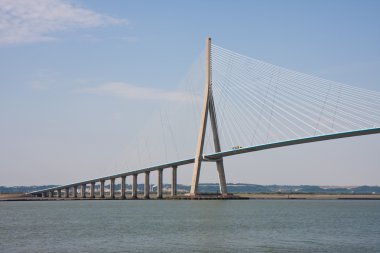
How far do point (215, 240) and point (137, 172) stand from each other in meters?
47.4

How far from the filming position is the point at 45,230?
28000 mm

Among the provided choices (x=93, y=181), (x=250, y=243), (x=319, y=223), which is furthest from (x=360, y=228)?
(x=93, y=181)

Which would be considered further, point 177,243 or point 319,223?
point 319,223

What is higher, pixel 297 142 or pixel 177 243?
pixel 297 142

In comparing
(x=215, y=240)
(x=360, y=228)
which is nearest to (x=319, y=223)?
(x=360, y=228)

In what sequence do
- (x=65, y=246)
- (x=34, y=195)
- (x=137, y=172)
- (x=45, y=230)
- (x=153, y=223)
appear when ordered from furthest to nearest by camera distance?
1. (x=34, y=195)
2. (x=137, y=172)
3. (x=153, y=223)
4. (x=45, y=230)
5. (x=65, y=246)

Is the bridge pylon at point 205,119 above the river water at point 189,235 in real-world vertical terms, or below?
above

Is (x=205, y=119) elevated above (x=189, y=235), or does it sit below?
above

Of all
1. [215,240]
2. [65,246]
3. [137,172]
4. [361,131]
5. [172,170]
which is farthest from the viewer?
[137,172]

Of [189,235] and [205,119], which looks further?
[205,119]

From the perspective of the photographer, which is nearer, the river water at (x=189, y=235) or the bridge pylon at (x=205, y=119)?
the river water at (x=189, y=235)

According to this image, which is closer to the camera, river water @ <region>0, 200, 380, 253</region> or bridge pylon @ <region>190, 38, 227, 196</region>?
river water @ <region>0, 200, 380, 253</region>

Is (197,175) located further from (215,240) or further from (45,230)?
(215,240)

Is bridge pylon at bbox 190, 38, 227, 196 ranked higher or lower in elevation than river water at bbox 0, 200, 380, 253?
higher
